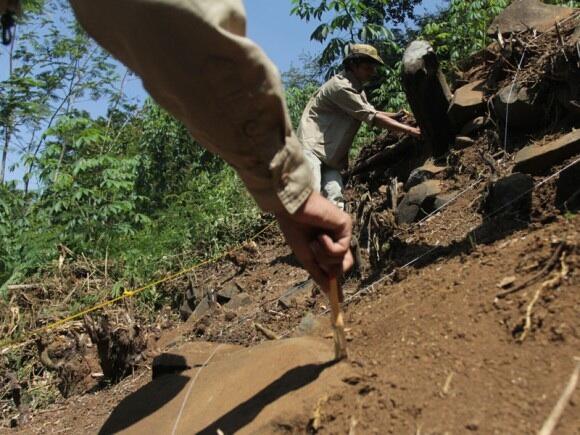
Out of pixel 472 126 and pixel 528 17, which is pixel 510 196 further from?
pixel 528 17

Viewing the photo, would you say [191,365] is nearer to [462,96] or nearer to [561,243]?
[561,243]

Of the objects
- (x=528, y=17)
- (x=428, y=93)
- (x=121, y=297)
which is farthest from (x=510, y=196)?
(x=121, y=297)

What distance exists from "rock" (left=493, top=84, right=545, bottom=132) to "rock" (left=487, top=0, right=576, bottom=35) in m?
0.71

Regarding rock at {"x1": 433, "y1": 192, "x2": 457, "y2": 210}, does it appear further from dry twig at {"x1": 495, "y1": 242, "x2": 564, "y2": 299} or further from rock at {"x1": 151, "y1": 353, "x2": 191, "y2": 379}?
dry twig at {"x1": 495, "y1": 242, "x2": 564, "y2": 299}

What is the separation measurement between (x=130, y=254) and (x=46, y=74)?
10594 mm

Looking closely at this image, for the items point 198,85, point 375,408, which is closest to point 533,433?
point 375,408

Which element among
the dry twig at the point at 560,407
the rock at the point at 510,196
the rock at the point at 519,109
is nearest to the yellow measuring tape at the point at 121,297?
the rock at the point at 519,109

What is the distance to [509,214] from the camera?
11.0 ft

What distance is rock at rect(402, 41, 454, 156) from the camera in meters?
5.28

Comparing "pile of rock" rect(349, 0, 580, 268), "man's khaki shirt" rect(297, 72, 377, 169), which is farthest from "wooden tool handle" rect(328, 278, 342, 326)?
"man's khaki shirt" rect(297, 72, 377, 169)

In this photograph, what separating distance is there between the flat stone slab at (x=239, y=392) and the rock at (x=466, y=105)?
3.12 m

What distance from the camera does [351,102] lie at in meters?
5.96

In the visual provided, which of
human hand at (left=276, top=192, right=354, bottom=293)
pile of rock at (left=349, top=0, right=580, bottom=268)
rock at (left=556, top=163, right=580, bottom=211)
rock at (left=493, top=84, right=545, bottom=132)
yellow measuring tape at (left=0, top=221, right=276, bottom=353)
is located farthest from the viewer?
yellow measuring tape at (left=0, top=221, right=276, bottom=353)

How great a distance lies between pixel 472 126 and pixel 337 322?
3507 millimetres
